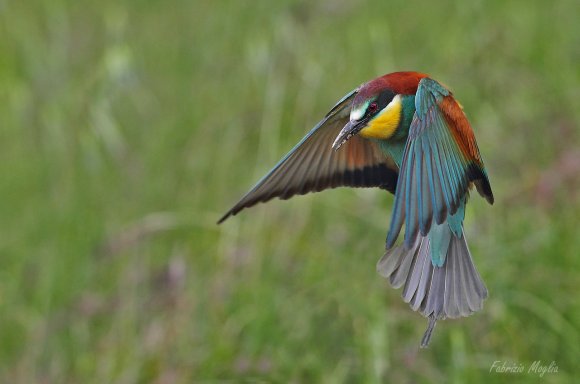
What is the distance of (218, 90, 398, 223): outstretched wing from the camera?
6.61 ft

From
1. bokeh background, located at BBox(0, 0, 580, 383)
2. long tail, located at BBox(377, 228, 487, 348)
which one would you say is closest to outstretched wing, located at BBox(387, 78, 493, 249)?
long tail, located at BBox(377, 228, 487, 348)

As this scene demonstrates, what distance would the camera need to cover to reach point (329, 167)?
6.81 feet

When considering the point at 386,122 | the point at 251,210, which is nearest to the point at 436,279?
the point at 386,122

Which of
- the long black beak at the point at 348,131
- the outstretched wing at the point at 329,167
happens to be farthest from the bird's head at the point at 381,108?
the outstretched wing at the point at 329,167

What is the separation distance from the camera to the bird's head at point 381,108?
5.90 ft

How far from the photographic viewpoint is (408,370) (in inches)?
120

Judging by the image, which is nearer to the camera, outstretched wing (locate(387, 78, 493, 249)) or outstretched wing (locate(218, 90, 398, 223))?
outstretched wing (locate(387, 78, 493, 249))

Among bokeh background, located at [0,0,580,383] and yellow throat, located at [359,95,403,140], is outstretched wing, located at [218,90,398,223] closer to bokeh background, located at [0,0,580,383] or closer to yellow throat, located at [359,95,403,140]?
yellow throat, located at [359,95,403,140]

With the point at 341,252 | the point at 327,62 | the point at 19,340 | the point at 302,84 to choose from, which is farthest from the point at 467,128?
the point at 327,62

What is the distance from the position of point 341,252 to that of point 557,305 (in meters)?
0.68

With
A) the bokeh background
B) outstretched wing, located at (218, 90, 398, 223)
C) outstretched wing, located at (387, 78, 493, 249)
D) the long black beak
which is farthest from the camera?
the bokeh background

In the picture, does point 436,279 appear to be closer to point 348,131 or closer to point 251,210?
point 348,131

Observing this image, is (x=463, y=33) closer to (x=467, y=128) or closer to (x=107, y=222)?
(x=107, y=222)

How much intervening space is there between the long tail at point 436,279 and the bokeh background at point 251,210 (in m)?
0.99
